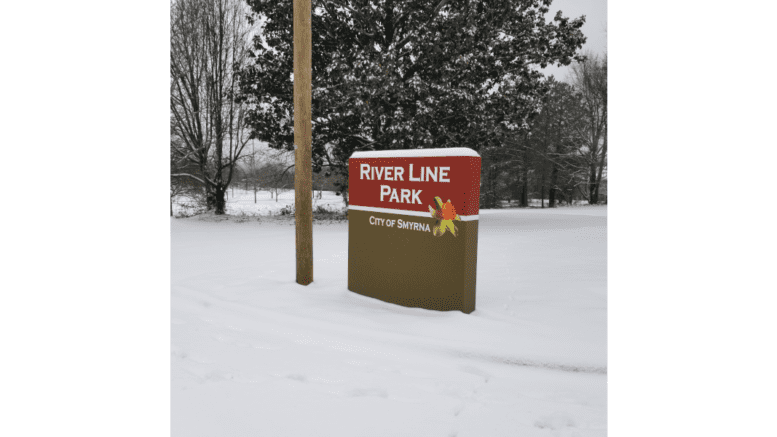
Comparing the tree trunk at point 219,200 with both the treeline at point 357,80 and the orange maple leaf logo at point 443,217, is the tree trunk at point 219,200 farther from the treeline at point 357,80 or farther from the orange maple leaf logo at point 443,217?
the orange maple leaf logo at point 443,217

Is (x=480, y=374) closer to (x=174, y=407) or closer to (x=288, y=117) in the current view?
(x=174, y=407)

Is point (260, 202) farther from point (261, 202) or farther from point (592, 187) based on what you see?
point (592, 187)

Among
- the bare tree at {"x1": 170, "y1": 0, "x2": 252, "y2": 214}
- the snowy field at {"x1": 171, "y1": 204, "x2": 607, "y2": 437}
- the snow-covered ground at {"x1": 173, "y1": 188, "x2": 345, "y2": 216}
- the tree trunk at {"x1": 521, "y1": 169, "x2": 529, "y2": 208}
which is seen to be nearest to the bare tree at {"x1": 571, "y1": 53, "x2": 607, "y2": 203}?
the tree trunk at {"x1": 521, "y1": 169, "x2": 529, "y2": 208}

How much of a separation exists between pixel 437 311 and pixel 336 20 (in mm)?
9295

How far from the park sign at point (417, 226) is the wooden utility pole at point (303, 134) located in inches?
21.0

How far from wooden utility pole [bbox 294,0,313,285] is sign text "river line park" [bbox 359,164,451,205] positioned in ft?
2.24

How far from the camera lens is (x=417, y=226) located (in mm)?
3525

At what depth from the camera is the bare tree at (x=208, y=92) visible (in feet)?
42.2

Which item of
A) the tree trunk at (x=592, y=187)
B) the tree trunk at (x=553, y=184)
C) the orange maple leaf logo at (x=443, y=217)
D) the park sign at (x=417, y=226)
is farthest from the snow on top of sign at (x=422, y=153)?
the tree trunk at (x=553, y=184)

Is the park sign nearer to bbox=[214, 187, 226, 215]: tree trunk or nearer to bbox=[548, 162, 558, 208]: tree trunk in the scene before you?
bbox=[214, 187, 226, 215]: tree trunk

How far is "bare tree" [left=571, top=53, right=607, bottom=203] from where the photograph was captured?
55.5 ft

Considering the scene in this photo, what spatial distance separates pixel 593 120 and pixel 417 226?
18730 mm

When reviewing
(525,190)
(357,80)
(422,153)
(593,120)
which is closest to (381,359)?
(422,153)

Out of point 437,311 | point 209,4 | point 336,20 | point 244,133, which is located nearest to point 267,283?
point 437,311
